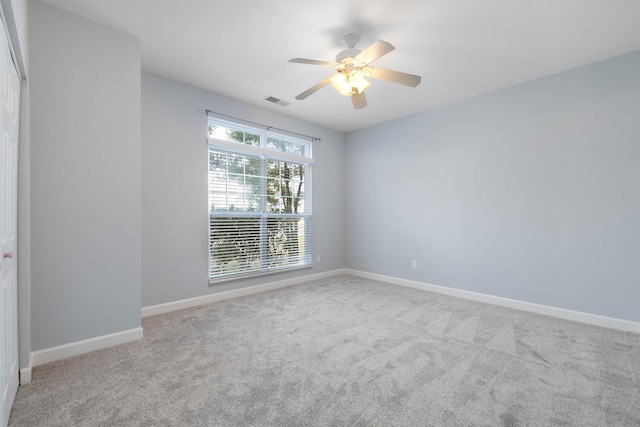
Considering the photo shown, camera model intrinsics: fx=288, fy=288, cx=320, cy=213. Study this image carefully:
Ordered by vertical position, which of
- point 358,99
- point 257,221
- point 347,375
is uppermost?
point 358,99

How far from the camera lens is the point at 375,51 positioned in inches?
84.0

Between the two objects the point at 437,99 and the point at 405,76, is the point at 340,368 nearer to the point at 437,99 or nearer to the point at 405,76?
the point at 405,76

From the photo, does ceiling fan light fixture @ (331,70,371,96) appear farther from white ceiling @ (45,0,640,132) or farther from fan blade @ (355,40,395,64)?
white ceiling @ (45,0,640,132)

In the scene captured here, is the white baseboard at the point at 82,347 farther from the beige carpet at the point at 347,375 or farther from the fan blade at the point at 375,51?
the fan blade at the point at 375,51

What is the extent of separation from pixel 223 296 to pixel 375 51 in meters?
3.21

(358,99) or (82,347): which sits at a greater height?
(358,99)

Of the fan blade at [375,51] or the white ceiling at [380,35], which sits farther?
the white ceiling at [380,35]

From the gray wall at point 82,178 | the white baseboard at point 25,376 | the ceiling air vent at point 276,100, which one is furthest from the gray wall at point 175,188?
the white baseboard at point 25,376

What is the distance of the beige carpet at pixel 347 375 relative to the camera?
1572mm

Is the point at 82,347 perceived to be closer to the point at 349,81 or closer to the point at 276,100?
the point at 349,81

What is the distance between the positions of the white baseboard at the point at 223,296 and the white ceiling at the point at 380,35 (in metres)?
2.57

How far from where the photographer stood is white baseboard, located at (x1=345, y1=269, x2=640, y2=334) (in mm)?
2764

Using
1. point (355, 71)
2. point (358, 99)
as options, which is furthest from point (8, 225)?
point (358, 99)

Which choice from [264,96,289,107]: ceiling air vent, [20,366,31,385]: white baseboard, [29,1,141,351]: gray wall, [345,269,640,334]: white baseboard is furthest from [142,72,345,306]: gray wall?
[345,269,640,334]: white baseboard
